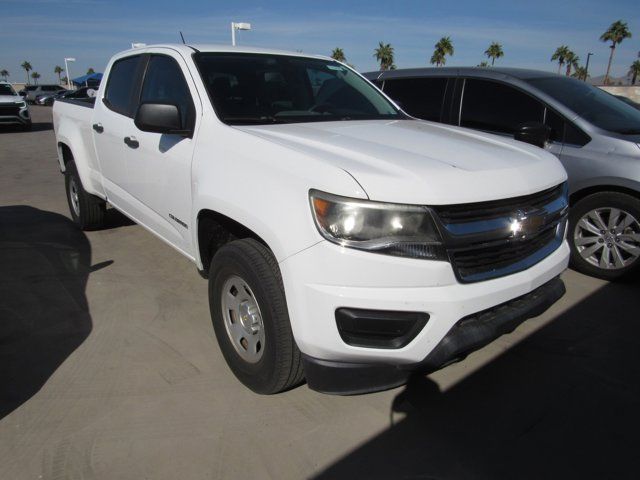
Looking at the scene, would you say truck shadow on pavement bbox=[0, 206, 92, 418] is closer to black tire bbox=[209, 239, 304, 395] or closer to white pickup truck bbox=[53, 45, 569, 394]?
white pickup truck bbox=[53, 45, 569, 394]

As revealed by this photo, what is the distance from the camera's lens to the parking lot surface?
83.0 inches

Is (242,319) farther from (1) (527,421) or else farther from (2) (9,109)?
(2) (9,109)

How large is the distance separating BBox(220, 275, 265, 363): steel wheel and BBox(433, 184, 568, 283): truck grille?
0.96 metres

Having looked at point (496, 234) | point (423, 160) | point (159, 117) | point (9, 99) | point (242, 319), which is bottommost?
point (242, 319)

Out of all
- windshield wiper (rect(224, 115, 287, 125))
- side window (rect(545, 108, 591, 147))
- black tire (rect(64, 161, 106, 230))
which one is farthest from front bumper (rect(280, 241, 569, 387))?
black tire (rect(64, 161, 106, 230))

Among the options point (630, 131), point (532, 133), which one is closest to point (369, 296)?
point (532, 133)

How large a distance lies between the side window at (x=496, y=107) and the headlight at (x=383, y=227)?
2989 mm

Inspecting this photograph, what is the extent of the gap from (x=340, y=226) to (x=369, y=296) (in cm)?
30

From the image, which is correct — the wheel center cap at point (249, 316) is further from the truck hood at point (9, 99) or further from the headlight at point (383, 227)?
the truck hood at point (9, 99)

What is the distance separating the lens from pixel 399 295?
6.09 feet

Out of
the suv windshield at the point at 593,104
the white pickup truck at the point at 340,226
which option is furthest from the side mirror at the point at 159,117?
the suv windshield at the point at 593,104

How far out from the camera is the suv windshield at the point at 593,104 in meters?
4.12

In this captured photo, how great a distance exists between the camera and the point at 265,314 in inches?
85.6

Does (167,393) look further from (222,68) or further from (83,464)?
(222,68)
